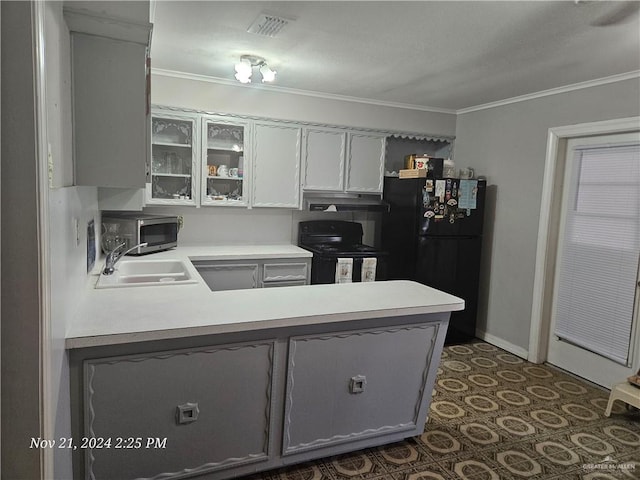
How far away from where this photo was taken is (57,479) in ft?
4.48

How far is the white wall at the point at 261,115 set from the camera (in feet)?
12.4

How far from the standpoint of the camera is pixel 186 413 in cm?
187

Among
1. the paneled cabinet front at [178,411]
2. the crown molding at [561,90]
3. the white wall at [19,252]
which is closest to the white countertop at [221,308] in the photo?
the paneled cabinet front at [178,411]

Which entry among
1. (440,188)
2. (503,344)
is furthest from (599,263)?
(440,188)

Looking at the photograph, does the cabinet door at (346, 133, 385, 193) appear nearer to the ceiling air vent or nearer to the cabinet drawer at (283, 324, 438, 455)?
the ceiling air vent

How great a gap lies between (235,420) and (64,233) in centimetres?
112

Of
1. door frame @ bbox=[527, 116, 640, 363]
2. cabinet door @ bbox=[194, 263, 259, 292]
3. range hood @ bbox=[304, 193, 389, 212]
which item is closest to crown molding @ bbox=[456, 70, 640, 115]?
door frame @ bbox=[527, 116, 640, 363]

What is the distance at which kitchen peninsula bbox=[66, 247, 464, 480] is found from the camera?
1731mm

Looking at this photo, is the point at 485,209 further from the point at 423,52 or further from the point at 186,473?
the point at 186,473

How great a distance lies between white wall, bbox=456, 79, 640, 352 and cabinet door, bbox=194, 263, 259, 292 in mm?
2405

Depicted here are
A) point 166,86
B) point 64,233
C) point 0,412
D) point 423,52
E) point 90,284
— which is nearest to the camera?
point 0,412

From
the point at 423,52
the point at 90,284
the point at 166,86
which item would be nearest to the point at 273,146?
the point at 166,86

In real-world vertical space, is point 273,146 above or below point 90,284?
above

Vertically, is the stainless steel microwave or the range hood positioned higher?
the range hood
